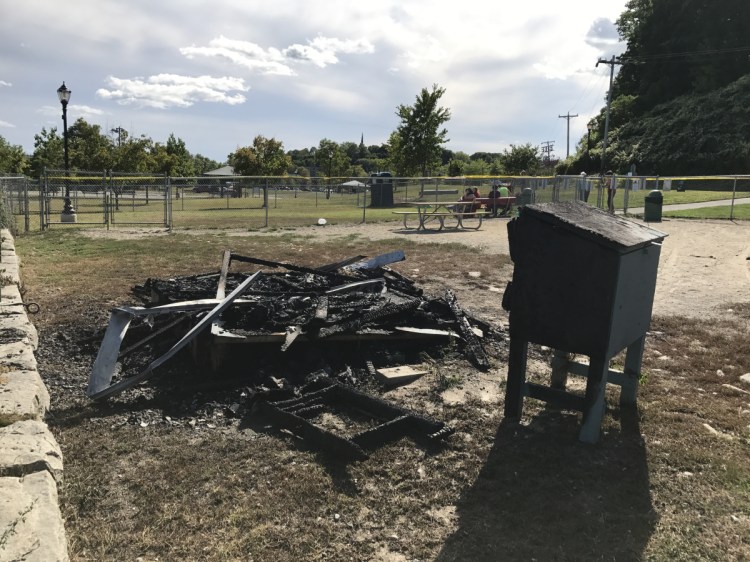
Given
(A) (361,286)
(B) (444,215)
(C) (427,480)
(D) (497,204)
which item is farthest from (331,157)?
(C) (427,480)

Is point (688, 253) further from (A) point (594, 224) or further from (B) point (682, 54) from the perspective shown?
(B) point (682, 54)

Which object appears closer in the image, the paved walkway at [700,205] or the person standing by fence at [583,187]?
the person standing by fence at [583,187]

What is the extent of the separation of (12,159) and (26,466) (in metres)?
54.3

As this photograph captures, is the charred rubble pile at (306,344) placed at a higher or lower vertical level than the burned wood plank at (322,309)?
lower

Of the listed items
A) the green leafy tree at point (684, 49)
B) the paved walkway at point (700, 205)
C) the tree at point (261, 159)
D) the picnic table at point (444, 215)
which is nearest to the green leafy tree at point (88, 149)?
the tree at point (261, 159)

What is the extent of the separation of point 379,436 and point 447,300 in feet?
9.47

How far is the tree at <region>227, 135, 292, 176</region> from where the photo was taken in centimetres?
5547

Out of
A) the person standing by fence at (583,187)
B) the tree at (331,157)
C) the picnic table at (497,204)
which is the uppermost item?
the tree at (331,157)

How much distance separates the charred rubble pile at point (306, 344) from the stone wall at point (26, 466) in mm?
513

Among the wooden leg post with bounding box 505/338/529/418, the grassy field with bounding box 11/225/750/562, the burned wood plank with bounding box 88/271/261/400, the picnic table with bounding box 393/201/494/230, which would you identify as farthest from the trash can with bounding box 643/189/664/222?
the wooden leg post with bounding box 505/338/529/418

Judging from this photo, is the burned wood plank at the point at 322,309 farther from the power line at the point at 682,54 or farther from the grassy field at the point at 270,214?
the power line at the point at 682,54

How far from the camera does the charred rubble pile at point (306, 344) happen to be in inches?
159

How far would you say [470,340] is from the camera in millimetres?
5543

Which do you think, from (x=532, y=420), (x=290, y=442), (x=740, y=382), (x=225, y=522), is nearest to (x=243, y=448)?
(x=290, y=442)
